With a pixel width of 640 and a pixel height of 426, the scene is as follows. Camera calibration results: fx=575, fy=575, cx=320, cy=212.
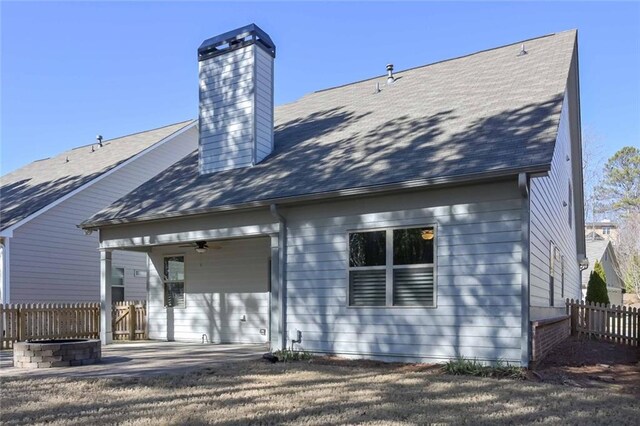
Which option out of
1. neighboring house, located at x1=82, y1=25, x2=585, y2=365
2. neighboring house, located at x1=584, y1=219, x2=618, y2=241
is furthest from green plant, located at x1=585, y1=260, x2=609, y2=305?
neighboring house, located at x1=584, y1=219, x2=618, y2=241

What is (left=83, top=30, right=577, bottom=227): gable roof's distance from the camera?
Result: 28.6 feet

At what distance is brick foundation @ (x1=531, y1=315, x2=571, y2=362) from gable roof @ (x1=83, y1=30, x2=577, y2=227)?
236 centimetres

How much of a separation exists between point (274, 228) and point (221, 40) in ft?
17.1

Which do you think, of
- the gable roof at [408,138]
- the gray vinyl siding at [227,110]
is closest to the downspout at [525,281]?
the gable roof at [408,138]

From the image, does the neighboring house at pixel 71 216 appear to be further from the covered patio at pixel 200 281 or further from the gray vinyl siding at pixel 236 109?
the gray vinyl siding at pixel 236 109

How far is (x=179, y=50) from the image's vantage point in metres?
15.2

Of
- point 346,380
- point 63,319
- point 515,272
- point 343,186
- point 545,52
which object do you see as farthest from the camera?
point 63,319

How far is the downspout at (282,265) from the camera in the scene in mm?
9953

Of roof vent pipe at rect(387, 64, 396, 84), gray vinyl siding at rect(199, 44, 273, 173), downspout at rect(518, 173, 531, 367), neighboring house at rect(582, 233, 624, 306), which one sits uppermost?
roof vent pipe at rect(387, 64, 396, 84)

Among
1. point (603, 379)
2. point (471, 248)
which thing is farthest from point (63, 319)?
point (603, 379)

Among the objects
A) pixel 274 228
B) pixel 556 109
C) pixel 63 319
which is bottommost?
pixel 63 319

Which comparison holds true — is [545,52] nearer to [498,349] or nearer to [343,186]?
[343,186]

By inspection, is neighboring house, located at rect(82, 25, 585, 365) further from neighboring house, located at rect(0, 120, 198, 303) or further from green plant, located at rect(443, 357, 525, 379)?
neighboring house, located at rect(0, 120, 198, 303)

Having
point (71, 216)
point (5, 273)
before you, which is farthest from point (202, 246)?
point (71, 216)
